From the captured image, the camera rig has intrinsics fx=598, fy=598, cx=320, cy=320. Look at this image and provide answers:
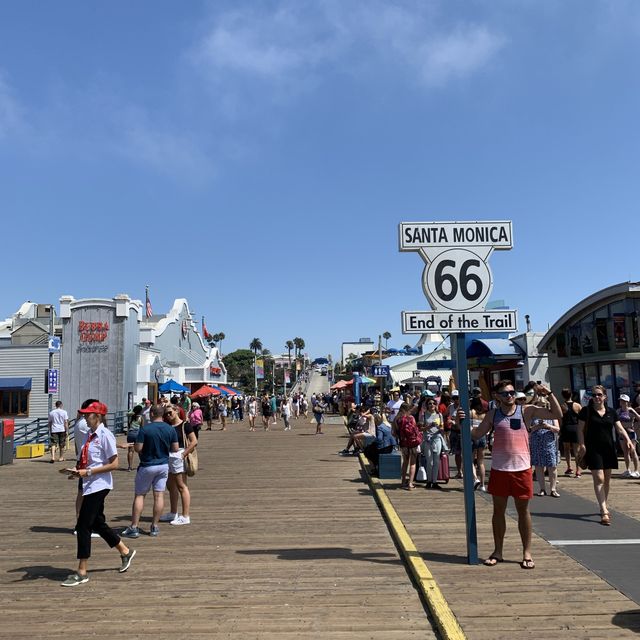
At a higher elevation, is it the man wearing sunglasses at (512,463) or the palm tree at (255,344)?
the palm tree at (255,344)

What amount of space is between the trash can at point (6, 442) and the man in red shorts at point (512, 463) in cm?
1435

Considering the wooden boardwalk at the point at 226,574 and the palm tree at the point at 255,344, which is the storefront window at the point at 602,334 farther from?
the palm tree at the point at 255,344

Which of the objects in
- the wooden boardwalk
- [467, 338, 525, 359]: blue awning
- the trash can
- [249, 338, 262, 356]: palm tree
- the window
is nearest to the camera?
the wooden boardwalk

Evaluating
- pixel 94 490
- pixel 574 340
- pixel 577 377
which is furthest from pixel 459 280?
pixel 574 340

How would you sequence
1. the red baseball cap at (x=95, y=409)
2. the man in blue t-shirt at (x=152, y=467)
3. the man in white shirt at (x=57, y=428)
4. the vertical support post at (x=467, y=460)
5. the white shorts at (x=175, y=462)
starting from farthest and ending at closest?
the man in white shirt at (x=57, y=428)
the white shorts at (x=175, y=462)
the man in blue t-shirt at (x=152, y=467)
the red baseball cap at (x=95, y=409)
the vertical support post at (x=467, y=460)

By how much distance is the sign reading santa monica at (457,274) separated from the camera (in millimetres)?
6285

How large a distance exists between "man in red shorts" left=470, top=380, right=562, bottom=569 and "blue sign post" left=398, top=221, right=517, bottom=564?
0.36 metres

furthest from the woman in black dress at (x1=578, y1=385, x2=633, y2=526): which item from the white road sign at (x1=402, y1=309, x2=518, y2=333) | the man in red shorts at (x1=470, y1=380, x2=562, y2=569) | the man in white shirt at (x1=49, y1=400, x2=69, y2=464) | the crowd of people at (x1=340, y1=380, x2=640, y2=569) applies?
the man in white shirt at (x1=49, y1=400, x2=69, y2=464)

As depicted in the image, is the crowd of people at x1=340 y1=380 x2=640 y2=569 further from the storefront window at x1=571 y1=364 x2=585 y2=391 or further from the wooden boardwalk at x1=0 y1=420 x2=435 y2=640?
the storefront window at x1=571 y1=364 x2=585 y2=391

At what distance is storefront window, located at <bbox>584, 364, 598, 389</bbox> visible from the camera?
19078 millimetres

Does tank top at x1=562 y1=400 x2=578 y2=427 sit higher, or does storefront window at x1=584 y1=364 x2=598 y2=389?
storefront window at x1=584 y1=364 x2=598 y2=389

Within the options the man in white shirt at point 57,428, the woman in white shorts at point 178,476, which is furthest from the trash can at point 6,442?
the woman in white shorts at point 178,476

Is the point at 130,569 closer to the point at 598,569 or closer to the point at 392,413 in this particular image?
the point at 598,569

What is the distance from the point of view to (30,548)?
23.5 feet
